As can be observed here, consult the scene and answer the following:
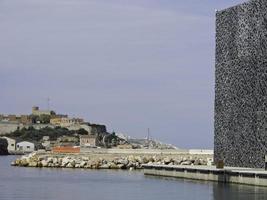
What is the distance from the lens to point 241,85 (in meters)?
57.4

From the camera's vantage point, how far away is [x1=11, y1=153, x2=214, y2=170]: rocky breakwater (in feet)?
248

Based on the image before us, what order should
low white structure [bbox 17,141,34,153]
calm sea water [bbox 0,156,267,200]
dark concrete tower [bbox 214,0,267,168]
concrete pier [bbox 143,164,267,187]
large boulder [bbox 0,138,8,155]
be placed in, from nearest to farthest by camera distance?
1. calm sea water [bbox 0,156,267,200]
2. concrete pier [bbox 143,164,267,187]
3. dark concrete tower [bbox 214,0,267,168]
4. large boulder [bbox 0,138,8,155]
5. low white structure [bbox 17,141,34,153]

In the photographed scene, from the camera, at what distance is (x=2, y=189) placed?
49.6 meters

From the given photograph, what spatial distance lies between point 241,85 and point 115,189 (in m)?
12.3

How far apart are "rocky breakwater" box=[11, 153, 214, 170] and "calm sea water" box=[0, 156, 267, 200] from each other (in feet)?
40.7

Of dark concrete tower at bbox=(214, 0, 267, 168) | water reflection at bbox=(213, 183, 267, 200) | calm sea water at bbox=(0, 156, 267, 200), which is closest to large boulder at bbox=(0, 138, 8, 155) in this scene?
calm sea water at bbox=(0, 156, 267, 200)

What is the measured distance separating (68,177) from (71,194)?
16.8 m

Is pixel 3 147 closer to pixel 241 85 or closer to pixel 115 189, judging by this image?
pixel 241 85

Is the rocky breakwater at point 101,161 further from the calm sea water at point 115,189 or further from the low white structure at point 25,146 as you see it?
the low white structure at point 25,146

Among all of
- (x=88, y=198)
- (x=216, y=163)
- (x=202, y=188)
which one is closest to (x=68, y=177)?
(x=216, y=163)

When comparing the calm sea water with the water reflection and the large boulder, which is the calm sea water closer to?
the water reflection

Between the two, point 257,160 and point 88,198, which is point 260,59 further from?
point 88,198

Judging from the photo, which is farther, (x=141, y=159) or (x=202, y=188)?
(x=141, y=159)

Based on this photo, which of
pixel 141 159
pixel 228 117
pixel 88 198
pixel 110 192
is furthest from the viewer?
pixel 141 159
